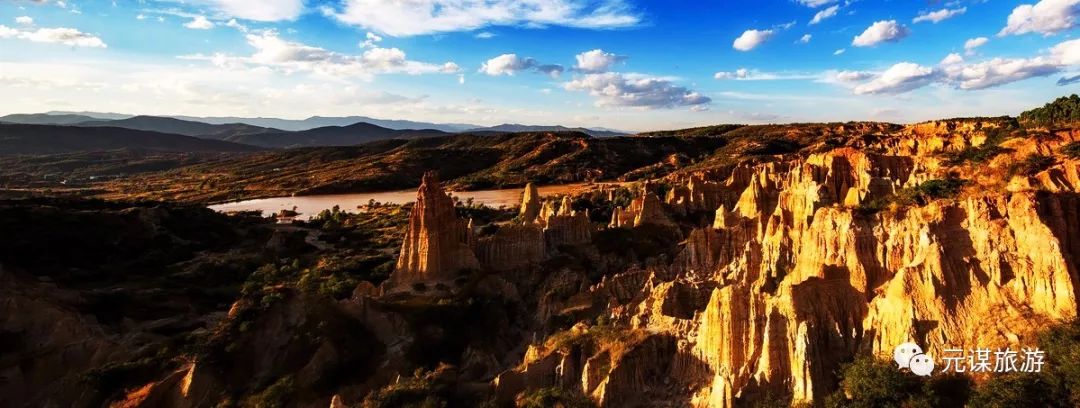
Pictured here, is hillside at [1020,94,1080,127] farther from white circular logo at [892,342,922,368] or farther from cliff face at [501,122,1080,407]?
white circular logo at [892,342,922,368]

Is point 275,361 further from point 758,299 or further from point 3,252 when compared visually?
point 3,252

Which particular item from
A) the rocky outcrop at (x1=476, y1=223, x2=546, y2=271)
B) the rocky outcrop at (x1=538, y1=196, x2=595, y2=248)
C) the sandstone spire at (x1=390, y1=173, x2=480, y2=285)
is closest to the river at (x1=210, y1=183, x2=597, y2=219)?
the rocky outcrop at (x1=538, y1=196, x2=595, y2=248)

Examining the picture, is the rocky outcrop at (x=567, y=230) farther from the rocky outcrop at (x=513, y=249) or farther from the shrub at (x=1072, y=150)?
the shrub at (x=1072, y=150)

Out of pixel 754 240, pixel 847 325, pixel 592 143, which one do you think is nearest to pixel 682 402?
pixel 847 325
